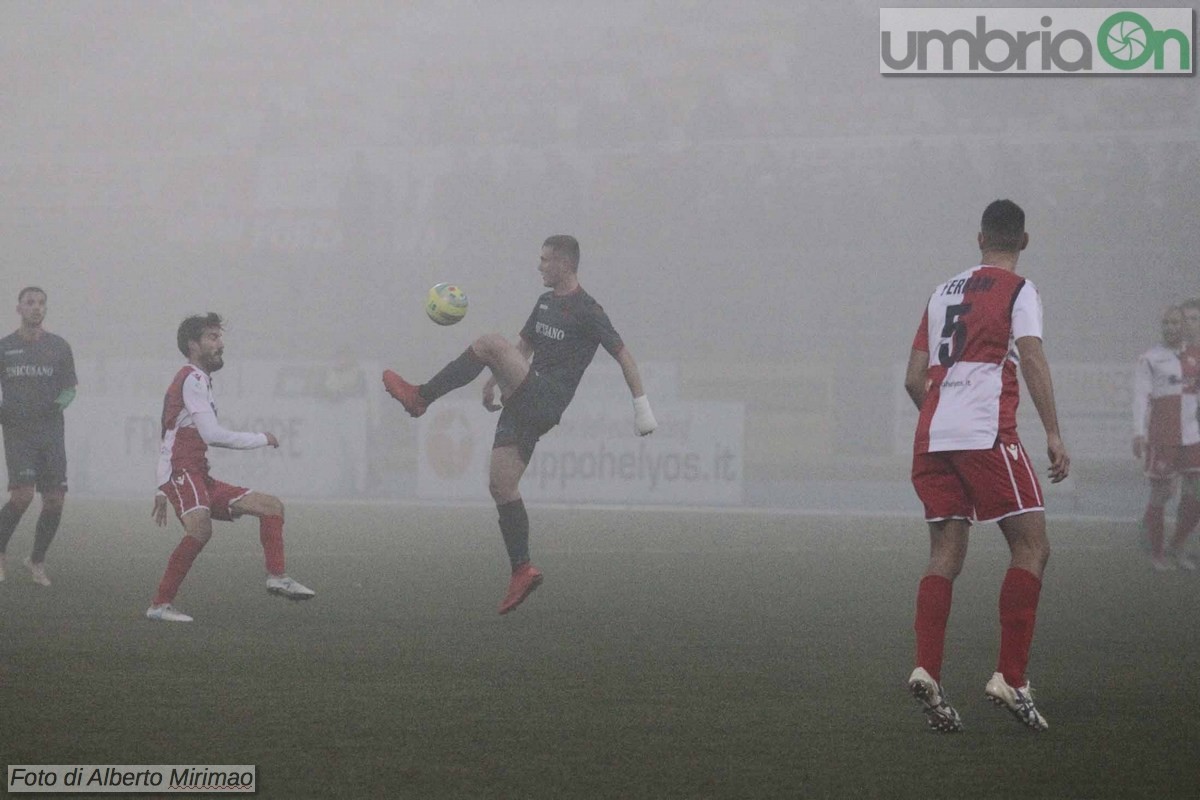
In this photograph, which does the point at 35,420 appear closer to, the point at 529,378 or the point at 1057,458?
the point at 529,378

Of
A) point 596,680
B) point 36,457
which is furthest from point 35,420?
point 596,680

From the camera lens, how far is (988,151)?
25.5m

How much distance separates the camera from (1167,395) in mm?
9586

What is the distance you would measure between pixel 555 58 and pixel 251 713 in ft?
74.3

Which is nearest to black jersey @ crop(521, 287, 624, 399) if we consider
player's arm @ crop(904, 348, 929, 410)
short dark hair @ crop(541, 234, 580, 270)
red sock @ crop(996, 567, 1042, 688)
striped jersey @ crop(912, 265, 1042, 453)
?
short dark hair @ crop(541, 234, 580, 270)

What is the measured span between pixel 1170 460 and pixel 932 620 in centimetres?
586

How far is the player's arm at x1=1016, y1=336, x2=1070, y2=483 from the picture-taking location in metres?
4.20

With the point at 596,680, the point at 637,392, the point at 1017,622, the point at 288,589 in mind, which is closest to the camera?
the point at 1017,622

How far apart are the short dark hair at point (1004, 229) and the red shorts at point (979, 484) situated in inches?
23.5

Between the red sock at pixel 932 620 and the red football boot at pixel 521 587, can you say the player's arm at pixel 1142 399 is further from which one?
the red sock at pixel 932 620

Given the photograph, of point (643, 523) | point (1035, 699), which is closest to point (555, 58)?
point (643, 523)

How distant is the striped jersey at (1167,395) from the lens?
9.50 metres

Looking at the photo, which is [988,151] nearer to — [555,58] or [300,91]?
[555,58]

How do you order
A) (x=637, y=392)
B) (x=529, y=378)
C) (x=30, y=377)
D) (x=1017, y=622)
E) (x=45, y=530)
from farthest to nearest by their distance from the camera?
1. (x=30, y=377)
2. (x=45, y=530)
3. (x=637, y=392)
4. (x=529, y=378)
5. (x=1017, y=622)
